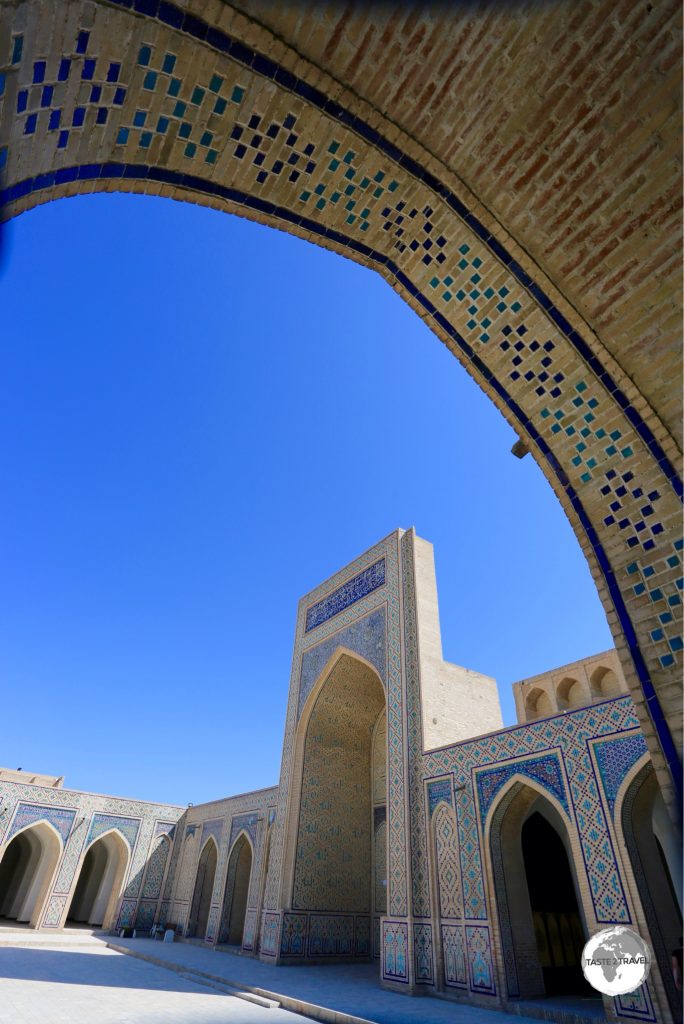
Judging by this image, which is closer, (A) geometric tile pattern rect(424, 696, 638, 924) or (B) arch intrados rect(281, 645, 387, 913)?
(A) geometric tile pattern rect(424, 696, 638, 924)

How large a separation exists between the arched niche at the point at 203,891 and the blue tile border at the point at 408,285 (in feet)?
42.8

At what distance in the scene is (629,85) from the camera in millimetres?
2068

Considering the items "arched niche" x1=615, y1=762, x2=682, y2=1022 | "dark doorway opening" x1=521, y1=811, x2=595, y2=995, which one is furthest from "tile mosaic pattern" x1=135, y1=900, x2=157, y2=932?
"arched niche" x1=615, y1=762, x2=682, y2=1022

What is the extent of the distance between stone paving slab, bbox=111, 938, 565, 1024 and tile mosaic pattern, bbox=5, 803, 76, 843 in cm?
406

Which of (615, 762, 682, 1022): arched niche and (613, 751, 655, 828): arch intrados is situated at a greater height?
(613, 751, 655, 828): arch intrados

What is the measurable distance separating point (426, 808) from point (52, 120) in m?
7.48

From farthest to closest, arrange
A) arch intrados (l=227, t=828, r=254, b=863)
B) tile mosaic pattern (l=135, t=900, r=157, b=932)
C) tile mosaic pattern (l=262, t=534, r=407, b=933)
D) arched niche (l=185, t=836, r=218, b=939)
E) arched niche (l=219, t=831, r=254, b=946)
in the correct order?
tile mosaic pattern (l=135, t=900, r=157, b=932)
arched niche (l=185, t=836, r=218, b=939)
arch intrados (l=227, t=828, r=254, b=863)
arched niche (l=219, t=831, r=254, b=946)
tile mosaic pattern (l=262, t=534, r=407, b=933)

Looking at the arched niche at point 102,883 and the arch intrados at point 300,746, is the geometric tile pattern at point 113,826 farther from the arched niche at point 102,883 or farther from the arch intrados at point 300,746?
the arch intrados at point 300,746

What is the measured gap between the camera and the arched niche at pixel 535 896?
5727 mm

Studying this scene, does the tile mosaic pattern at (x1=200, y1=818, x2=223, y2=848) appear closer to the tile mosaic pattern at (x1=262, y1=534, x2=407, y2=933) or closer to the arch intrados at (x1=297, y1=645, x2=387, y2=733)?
the tile mosaic pattern at (x1=262, y1=534, x2=407, y2=933)

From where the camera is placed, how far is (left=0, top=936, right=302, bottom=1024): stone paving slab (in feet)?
15.4

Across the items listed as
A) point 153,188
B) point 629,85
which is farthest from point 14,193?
point 629,85

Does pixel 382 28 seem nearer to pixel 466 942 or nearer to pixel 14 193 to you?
pixel 14 193

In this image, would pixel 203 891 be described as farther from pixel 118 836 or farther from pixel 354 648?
pixel 354 648
